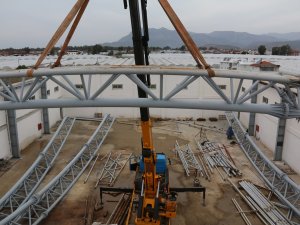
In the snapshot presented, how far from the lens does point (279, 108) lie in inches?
308

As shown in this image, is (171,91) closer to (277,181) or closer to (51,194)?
(51,194)

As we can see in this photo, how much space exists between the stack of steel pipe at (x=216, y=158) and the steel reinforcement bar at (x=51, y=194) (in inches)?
268

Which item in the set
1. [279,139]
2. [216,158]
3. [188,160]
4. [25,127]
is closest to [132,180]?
[188,160]

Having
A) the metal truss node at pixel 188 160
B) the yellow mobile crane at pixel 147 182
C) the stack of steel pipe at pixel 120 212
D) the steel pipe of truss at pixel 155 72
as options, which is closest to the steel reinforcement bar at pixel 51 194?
the stack of steel pipe at pixel 120 212

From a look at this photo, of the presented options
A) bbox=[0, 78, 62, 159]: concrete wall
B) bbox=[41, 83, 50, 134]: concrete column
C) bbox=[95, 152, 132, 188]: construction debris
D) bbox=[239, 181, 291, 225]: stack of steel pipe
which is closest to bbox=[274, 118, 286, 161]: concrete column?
bbox=[239, 181, 291, 225]: stack of steel pipe

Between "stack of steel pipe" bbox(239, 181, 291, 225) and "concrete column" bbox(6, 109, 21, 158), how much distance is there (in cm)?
1316

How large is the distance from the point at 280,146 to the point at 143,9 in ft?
41.6

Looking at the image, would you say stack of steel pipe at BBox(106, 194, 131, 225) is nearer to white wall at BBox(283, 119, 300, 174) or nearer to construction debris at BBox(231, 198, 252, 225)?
construction debris at BBox(231, 198, 252, 225)

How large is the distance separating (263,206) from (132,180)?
644cm

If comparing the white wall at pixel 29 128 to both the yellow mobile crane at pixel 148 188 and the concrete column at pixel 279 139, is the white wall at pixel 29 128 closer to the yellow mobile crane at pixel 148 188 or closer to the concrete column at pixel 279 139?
the yellow mobile crane at pixel 148 188

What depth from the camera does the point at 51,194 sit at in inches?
496

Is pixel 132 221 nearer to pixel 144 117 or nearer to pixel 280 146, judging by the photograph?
pixel 144 117

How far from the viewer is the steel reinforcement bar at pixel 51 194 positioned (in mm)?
10633

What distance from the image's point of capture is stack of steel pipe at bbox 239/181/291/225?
11.1 meters
